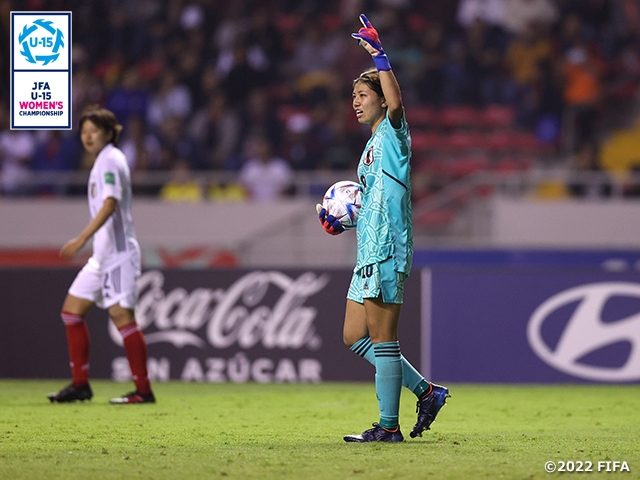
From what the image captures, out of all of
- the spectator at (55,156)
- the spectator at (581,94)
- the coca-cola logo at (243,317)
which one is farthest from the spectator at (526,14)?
the coca-cola logo at (243,317)

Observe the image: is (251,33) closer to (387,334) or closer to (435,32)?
(435,32)

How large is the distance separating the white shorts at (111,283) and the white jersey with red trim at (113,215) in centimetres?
5

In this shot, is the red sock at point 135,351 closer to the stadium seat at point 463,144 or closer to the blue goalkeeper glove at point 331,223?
the blue goalkeeper glove at point 331,223

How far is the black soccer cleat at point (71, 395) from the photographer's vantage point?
28.7 feet

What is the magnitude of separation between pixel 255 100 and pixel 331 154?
1.75 m

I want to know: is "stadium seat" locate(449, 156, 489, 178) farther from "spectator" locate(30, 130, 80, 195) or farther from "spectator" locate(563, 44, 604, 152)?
"spectator" locate(30, 130, 80, 195)

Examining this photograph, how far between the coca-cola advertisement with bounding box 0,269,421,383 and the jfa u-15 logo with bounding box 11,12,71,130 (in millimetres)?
5155

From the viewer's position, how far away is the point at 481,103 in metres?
17.5

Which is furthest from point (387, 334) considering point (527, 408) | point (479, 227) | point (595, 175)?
point (595, 175)

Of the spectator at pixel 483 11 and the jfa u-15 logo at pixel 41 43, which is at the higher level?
the spectator at pixel 483 11

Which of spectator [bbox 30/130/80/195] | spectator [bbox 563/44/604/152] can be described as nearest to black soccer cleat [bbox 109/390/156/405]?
spectator [bbox 30/130/80/195]

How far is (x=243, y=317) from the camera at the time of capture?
11758mm

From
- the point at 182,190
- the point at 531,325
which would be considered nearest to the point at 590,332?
the point at 531,325

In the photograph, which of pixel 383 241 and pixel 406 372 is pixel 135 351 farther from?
pixel 383 241
